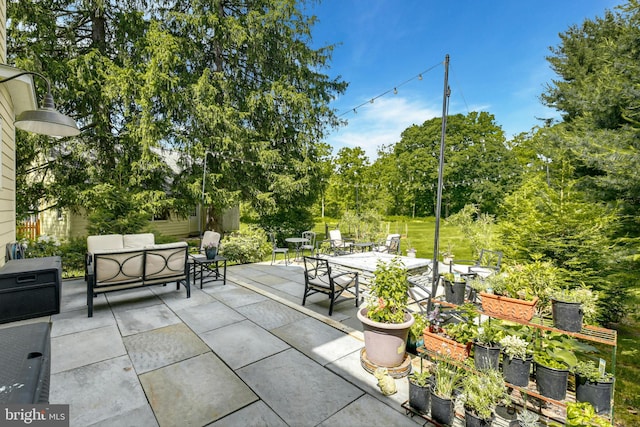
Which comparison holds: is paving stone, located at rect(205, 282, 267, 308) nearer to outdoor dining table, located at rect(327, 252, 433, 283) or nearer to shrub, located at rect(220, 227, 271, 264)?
outdoor dining table, located at rect(327, 252, 433, 283)

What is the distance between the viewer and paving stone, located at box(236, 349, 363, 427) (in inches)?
86.8

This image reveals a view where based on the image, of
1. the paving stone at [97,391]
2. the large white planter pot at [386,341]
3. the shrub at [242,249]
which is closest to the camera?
the paving stone at [97,391]

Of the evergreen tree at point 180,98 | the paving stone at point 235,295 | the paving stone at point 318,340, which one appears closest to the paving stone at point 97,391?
the paving stone at point 318,340

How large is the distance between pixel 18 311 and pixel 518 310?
5.62 meters

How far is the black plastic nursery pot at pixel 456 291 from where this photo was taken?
9.87 ft

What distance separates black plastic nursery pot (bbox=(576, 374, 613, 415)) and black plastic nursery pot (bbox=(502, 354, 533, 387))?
0.32 m

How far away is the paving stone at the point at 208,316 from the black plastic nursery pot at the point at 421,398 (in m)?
2.50

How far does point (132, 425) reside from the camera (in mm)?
2035

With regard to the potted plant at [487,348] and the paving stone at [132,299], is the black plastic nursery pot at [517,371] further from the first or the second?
the paving stone at [132,299]

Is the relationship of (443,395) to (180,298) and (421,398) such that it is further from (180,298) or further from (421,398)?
(180,298)

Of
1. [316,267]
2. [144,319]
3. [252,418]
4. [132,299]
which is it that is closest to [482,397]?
[252,418]

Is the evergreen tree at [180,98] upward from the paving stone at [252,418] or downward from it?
upward

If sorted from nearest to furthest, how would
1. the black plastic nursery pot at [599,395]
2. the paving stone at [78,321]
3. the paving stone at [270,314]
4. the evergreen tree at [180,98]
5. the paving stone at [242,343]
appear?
1. the black plastic nursery pot at [599,395]
2. the paving stone at [242,343]
3. the paving stone at [78,321]
4. the paving stone at [270,314]
5. the evergreen tree at [180,98]

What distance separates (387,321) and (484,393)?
93cm
